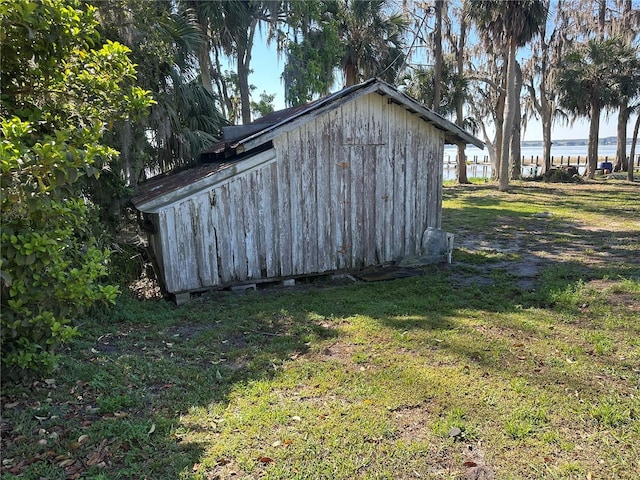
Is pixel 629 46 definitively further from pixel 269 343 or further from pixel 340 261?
pixel 269 343

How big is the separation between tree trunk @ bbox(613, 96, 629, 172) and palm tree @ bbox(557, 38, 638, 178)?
0.52m

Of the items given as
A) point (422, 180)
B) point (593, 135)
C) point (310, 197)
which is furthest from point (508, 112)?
point (310, 197)

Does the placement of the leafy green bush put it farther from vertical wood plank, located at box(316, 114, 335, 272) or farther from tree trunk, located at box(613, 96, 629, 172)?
tree trunk, located at box(613, 96, 629, 172)

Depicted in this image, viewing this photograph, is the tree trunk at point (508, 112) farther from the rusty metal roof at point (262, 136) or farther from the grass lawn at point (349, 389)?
the grass lawn at point (349, 389)

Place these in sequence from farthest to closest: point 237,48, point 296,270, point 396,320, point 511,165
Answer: point 511,165
point 237,48
point 296,270
point 396,320

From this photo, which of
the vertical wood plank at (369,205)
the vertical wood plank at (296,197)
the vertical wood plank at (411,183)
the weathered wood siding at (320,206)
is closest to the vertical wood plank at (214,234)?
the weathered wood siding at (320,206)

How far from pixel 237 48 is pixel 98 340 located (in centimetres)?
1373

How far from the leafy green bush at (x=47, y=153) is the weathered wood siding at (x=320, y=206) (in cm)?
294

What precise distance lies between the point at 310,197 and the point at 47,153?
17.8 ft

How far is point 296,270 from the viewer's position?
796 cm

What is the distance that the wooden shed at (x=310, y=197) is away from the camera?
693 centimetres

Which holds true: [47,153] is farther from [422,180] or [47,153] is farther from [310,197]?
[422,180]

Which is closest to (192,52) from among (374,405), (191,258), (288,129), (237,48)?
(288,129)

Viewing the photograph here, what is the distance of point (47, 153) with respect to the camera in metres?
2.70
